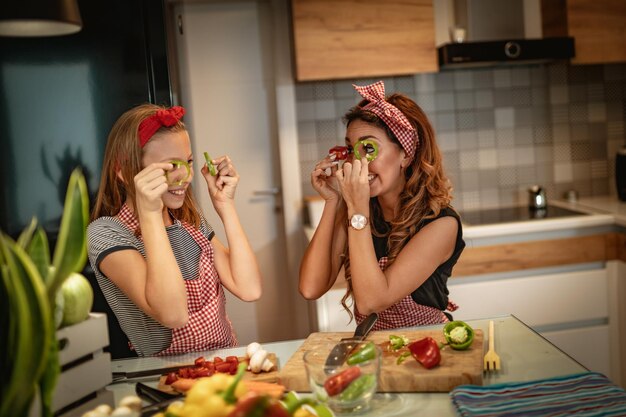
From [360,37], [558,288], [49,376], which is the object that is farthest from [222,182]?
[558,288]

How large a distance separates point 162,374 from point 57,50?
3.73ft

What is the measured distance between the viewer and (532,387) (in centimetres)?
130

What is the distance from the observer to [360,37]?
3350 millimetres

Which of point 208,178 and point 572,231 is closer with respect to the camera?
point 208,178

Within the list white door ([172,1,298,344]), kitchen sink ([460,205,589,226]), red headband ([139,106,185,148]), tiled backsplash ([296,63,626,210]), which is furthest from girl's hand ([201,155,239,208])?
white door ([172,1,298,344])

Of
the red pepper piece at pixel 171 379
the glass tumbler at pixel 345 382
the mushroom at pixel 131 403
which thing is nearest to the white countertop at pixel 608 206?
the glass tumbler at pixel 345 382

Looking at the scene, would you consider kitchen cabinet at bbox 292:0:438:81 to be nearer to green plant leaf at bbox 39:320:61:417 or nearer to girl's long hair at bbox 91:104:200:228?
girl's long hair at bbox 91:104:200:228

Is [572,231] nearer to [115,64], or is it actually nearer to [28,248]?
[115,64]

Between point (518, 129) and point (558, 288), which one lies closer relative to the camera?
point (558, 288)

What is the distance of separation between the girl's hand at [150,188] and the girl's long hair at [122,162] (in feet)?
0.64

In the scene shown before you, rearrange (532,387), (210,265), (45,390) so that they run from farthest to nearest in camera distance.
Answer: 1. (210,265)
2. (532,387)
3. (45,390)

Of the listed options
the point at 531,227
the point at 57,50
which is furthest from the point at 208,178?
the point at 531,227

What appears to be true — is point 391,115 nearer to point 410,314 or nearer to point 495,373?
point 410,314

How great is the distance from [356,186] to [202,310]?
0.53 meters
